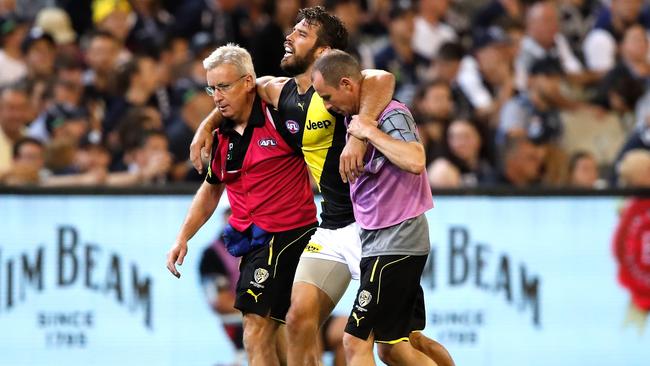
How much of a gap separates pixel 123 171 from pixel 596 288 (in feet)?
13.6

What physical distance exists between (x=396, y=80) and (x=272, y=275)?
17.7 ft

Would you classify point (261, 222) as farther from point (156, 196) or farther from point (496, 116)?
point (496, 116)

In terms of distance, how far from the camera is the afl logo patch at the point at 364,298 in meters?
7.14

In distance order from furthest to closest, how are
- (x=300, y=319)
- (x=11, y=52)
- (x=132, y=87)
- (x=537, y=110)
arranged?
(x=11, y=52) < (x=537, y=110) < (x=132, y=87) < (x=300, y=319)

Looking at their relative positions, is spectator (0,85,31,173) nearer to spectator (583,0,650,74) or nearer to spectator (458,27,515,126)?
spectator (458,27,515,126)

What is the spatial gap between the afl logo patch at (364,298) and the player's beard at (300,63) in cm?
139

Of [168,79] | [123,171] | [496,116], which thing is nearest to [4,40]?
[168,79]

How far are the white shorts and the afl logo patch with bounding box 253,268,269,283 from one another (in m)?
0.30

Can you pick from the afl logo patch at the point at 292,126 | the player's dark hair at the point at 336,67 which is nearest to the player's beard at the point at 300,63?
the afl logo patch at the point at 292,126

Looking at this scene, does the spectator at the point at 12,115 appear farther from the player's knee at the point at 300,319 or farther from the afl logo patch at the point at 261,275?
the player's knee at the point at 300,319

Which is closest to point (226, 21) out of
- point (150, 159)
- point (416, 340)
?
point (150, 159)

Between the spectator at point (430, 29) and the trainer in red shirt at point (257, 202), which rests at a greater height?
the spectator at point (430, 29)

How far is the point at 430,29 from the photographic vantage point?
1402 centimetres

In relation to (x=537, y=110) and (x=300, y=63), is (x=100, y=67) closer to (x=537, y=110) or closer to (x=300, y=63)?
(x=537, y=110)
